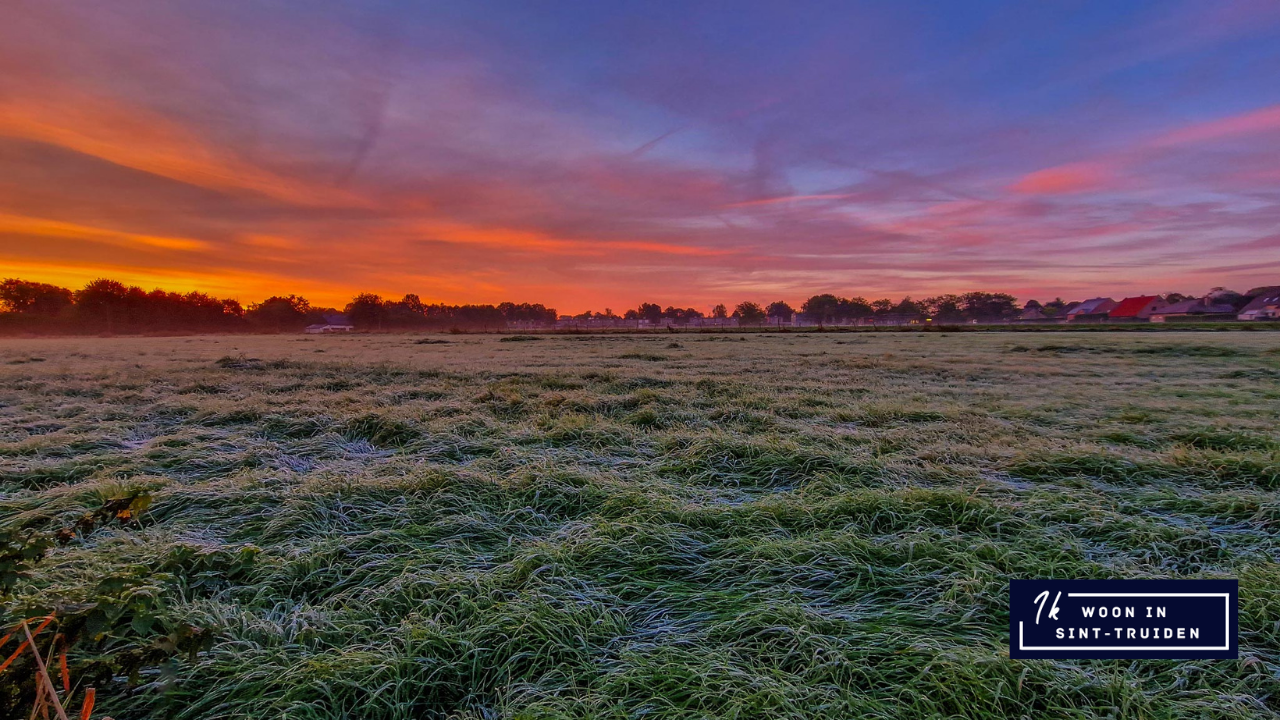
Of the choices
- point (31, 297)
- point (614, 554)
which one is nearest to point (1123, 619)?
point (614, 554)

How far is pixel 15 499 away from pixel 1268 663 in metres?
6.61

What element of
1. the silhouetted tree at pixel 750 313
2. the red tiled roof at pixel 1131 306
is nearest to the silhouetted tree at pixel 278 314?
the silhouetted tree at pixel 750 313

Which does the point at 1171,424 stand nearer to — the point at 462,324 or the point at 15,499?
the point at 15,499

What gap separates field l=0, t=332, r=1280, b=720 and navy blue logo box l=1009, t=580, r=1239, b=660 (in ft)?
0.28

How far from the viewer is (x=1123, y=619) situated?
2045mm

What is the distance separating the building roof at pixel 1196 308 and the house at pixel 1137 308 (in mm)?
1574

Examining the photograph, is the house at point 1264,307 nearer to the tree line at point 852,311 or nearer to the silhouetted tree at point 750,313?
the tree line at point 852,311

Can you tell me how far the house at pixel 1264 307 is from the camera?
63000mm

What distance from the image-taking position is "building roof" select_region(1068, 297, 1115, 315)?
3649 inches

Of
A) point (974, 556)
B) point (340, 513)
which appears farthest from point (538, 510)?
point (974, 556)

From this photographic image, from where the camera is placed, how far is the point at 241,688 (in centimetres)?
164

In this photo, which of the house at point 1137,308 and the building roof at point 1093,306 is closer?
the house at point 1137,308

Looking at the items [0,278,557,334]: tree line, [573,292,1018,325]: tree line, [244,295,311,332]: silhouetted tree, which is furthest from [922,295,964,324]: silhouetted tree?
[244,295,311,332]: silhouetted tree

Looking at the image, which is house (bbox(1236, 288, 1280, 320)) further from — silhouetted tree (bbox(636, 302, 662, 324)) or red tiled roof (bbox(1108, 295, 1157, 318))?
silhouetted tree (bbox(636, 302, 662, 324))
